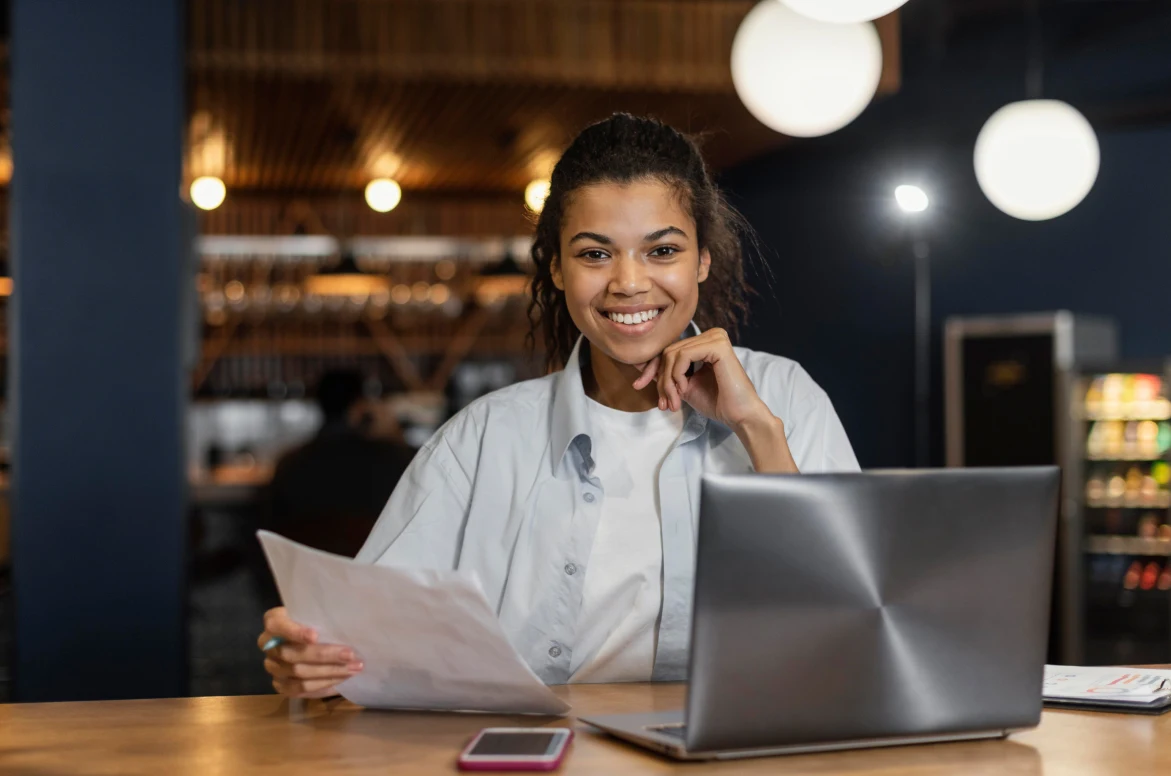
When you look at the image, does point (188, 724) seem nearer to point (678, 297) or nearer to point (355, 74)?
point (678, 297)

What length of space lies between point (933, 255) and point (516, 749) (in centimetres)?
759

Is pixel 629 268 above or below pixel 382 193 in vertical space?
below

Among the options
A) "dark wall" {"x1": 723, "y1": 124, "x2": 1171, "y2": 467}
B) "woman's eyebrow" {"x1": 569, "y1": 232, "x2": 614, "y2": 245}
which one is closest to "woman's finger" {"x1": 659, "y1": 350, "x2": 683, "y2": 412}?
"woman's eyebrow" {"x1": 569, "y1": 232, "x2": 614, "y2": 245}

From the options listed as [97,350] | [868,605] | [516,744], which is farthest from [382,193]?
[868,605]

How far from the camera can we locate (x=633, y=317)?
1927 mm

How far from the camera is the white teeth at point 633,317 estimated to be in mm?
1926

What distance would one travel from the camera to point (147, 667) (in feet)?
11.6

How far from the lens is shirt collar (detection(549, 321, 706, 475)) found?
1943 millimetres

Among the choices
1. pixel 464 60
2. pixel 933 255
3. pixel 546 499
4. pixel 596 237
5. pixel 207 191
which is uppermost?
pixel 464 60

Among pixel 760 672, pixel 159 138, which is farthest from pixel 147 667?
pixel 760 672

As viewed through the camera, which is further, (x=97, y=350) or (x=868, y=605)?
(x=97, y=350)

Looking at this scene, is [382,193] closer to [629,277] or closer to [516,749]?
[629,277]

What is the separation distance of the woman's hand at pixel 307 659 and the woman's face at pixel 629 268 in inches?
28.1

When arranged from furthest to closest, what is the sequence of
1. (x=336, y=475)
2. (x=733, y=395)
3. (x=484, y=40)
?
1. (x=336, y=475)
2. (x=484, y=40)
3. (x=733, y=395)
